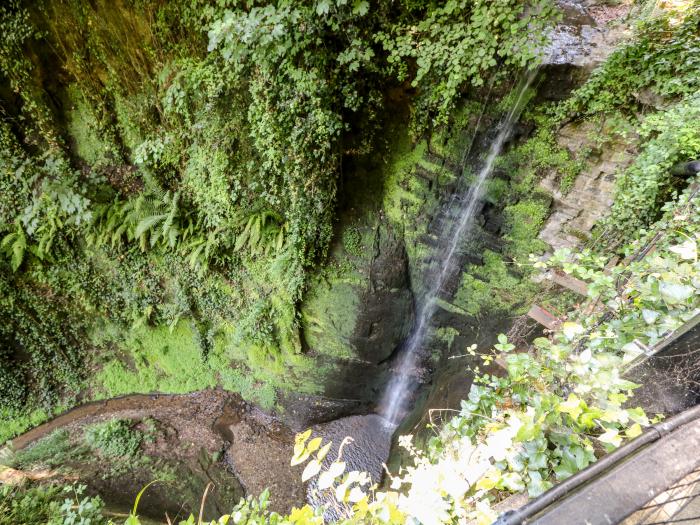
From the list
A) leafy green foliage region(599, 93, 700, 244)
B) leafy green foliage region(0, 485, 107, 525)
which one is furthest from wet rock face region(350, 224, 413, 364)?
leafy green foliage region(0, 485, 107, 525)

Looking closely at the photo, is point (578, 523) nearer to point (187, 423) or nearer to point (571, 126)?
point (571, 126)

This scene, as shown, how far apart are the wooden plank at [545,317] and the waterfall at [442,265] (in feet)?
6.03

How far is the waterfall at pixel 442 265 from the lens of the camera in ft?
16.8

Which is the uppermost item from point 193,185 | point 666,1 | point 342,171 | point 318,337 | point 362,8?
point 666,1

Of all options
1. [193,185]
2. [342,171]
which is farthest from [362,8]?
[193,185]

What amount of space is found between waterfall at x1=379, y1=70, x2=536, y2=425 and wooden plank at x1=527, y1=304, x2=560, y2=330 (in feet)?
6.03

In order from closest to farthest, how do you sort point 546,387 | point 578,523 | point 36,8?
point 578,523 → point 546,387 → point 36,8

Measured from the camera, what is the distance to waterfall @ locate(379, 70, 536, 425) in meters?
5.13

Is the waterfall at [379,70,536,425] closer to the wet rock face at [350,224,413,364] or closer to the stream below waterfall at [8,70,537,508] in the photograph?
the stream below waterfall at [8,70,537,508]

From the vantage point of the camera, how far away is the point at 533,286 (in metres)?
5.36

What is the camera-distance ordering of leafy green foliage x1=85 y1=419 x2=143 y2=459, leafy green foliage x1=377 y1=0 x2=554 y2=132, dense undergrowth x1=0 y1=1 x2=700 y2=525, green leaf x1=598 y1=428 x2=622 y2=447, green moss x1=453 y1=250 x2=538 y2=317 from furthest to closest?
leafy green foliage x1=85 y1=419 x2=143 y2=459
green moss x1=453 y1=250 x2=538 y2=317
leafy green foliage x1=377 y1=0 x2=554 y2=132
dense undergrowth x1=0 y1=1 x2=700 y2=525
green leaf x1=598 y1=428 x2=622 y2=447

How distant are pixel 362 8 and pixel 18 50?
18.6 feet

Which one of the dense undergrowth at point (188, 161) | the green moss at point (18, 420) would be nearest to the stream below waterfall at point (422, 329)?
the dense undergrowth at point (188, 161)

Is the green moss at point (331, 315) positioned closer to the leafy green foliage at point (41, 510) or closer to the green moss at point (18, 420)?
the leafy green foliage at point (41, 510)
